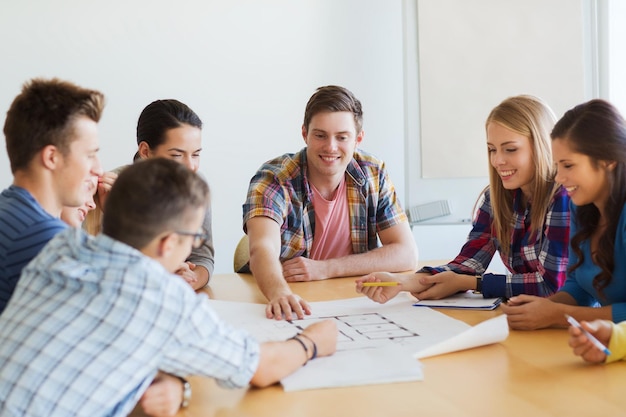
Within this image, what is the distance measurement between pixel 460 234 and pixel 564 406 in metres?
2.92

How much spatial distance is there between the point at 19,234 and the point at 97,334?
0.41 m

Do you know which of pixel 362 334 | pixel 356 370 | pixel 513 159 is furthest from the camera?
pixel 513 159

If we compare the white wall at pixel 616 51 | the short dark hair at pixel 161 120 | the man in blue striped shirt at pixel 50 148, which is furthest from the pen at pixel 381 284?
the white wall at pixel 616 51

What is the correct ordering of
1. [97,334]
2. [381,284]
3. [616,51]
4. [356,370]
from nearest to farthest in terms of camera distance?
[97,334], [356,370], [381,284], [616,51]

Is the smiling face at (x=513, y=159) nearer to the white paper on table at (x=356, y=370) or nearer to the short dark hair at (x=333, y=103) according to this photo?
the short dark hair at (x=333, y=103)

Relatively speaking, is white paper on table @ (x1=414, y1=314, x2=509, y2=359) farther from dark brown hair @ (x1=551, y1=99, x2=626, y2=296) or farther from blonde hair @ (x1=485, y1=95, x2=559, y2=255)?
blonde hair @ (x1=485, y1=95, x2=559, y2=255)

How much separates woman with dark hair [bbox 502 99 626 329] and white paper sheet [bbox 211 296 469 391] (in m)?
0.19

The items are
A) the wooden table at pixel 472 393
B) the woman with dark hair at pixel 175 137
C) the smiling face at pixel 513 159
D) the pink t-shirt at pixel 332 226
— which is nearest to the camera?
the wooden table at pixel 472 393

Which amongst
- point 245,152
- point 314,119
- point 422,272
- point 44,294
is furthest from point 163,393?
point 245,152

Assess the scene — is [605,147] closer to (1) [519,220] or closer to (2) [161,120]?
(1) [519,220]

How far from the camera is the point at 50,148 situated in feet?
4.89

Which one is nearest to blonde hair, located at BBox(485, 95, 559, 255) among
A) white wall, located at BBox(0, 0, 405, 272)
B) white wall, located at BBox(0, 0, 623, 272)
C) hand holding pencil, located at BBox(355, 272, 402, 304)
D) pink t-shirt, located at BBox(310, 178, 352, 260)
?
hand holding pencil, located at BBox(355, 272, 402, 304)

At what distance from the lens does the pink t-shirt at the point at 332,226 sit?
268 cm

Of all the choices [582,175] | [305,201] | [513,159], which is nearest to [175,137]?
[305,201]
